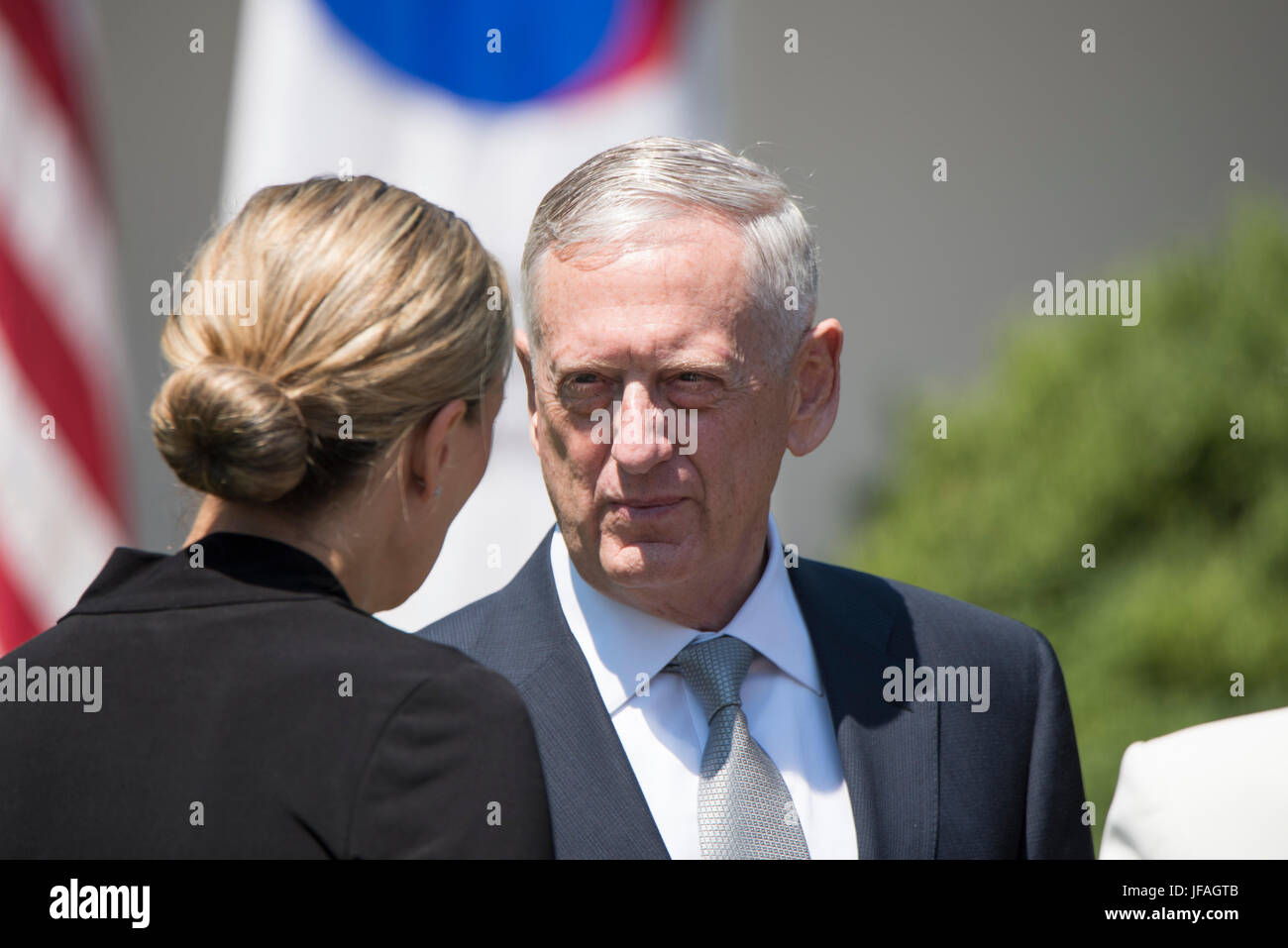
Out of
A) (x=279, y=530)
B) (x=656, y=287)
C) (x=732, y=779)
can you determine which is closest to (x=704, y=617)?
(x=732, y=779)

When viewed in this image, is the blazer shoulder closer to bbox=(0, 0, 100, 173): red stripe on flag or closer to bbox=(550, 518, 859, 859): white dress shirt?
bbox=(550, 518, 859, 859): white dress shirt

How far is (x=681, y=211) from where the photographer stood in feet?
6.55

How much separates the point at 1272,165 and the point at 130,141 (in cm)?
456

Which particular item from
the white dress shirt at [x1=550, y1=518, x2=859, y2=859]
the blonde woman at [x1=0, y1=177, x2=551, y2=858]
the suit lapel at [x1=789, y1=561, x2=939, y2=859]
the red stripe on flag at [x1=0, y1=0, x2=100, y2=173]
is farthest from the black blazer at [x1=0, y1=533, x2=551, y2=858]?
the red stripe on flag at [x1=0, y1=0, x2=100, y2=173]

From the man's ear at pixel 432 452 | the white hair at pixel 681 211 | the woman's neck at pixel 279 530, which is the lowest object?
the woman's neck at pixel 279 530

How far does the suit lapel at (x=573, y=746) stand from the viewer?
71.6 inches

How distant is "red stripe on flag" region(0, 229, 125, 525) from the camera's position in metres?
A: 2.84

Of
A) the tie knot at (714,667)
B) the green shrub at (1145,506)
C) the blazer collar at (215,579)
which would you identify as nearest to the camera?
the blazer collar at (215,579)

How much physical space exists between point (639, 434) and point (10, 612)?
5.28 ft

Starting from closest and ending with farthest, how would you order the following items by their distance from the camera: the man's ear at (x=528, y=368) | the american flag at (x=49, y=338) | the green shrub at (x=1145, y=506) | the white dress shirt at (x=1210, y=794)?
the white dress shirt at (x=1210, y=794), the man's ear at (x=528, y=368), the american flag at (x=49, y=338), the green shrub at (x=1145, y=506)

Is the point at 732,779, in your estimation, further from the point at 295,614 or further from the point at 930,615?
the point at 295,614

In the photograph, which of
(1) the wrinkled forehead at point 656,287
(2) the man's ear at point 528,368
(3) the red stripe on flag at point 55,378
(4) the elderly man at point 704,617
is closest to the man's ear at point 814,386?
(4) the elderly man at point 704,617

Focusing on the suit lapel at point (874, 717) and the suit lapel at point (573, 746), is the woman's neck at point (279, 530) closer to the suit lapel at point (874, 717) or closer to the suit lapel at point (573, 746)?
the suit lapel at point (573, 746)

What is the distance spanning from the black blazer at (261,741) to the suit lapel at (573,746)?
0.47 metres
